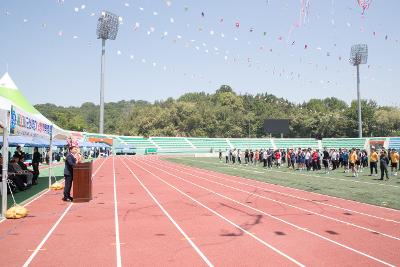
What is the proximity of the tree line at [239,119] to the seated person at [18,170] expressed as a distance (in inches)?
3171

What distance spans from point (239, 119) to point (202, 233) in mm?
98144

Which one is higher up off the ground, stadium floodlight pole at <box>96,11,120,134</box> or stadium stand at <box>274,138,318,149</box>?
stadium floodlight pole at <box>96,11,120,134</box>

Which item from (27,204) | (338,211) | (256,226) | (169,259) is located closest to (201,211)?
(256,226)

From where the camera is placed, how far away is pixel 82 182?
42.3 feet

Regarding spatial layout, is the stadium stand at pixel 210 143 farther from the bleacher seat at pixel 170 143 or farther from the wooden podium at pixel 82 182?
the wooden podium at pixel 82 182

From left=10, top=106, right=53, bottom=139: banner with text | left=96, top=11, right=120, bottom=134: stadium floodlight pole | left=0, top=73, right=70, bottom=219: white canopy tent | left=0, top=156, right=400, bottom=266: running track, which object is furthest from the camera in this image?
left=96, top=11, right=120, bottom=134: stadium floodlight pole

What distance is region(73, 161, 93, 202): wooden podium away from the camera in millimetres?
12594

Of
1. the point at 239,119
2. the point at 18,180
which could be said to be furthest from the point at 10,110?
the point at 239,119

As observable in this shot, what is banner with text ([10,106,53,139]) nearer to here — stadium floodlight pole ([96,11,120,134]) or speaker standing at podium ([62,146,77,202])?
speaker standing at podium ([62,146,77,202])

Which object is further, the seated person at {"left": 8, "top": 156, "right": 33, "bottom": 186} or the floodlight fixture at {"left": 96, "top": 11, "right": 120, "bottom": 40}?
the floodlight fixture at {"left": 96, "top": 11, "right": 120, "bottom": 40}

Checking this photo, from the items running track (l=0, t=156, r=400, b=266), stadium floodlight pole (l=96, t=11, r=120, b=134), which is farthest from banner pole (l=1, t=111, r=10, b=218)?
stadium floodlight pole (l=96, t=11, r=120, b=134)

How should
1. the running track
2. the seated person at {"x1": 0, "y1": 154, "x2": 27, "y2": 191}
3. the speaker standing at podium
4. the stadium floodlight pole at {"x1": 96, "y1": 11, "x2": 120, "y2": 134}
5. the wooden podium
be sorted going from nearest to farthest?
the running track
the wooden podium
the speaker standing at podium
the seated person at {"x1": 0, "y1": 154, "x2": 27, "y2": 191}
the stadium floodlight pole at {"x1": 96, "y1": 11, "x2": 120, "y2": 134}

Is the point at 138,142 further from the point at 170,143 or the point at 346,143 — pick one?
the point at 346,143

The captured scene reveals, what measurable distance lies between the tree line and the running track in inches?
3367
